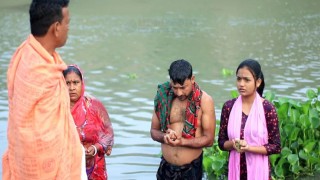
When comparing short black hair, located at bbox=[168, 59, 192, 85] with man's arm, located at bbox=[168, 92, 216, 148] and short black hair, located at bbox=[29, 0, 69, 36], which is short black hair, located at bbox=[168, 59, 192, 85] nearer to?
man's arm, located at bbox=[168, 92, 216, 148]

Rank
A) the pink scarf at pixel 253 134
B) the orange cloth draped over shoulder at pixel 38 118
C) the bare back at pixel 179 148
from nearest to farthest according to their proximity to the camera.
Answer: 1. the orange cloth draped over shoulder at pixel 38 118
2. the pink scarf at pixel 253 134
3. the bare back at pixel 179 148

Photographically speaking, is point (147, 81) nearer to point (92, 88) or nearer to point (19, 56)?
point (92, 88)

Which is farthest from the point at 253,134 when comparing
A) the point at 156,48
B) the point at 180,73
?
the point at 156,48

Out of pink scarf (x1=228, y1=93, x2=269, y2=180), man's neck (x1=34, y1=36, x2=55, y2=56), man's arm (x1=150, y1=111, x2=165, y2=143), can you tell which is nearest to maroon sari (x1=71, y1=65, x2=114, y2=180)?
man's arm (x1=150, y1=111, x2=165, y2=143)

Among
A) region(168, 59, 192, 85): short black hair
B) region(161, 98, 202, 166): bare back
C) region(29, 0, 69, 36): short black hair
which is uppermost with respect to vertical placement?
region(29, 0, 69, 36): short black hair

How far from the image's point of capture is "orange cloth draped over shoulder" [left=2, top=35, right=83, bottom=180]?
8.81ft

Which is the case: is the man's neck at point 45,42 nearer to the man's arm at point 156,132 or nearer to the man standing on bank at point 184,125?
the man standing on bank at point 184,125

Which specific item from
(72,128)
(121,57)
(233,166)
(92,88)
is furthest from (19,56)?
(121,57)

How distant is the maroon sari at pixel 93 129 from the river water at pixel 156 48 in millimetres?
1881

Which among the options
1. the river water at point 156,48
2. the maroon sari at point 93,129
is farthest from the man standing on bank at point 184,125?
the river water at point 156,48

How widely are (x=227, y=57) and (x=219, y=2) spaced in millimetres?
8491

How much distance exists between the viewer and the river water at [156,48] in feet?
24.8

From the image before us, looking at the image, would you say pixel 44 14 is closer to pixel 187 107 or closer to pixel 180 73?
pixel 180 73

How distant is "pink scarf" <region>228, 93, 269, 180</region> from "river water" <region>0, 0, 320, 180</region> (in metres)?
1.99
